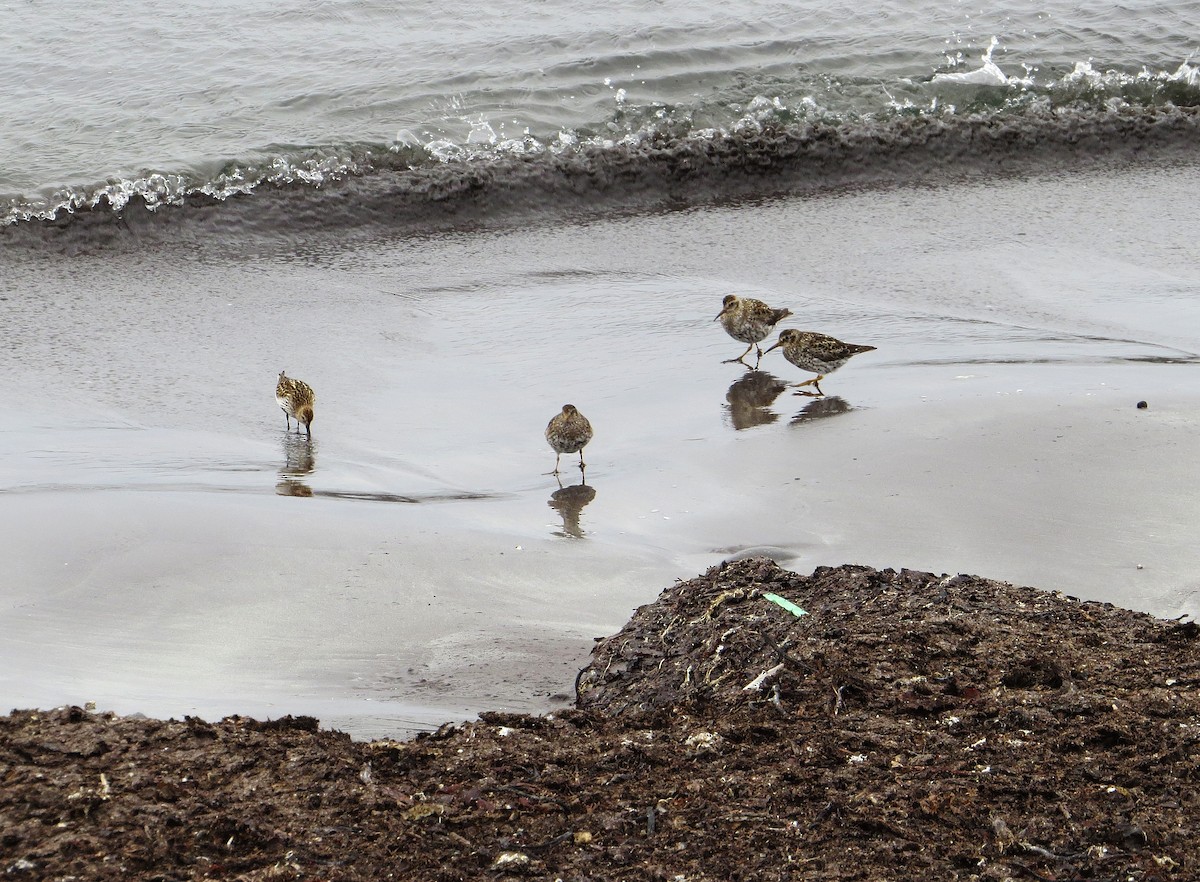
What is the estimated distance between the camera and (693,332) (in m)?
9.16

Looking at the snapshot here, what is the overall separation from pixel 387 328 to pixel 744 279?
305cm

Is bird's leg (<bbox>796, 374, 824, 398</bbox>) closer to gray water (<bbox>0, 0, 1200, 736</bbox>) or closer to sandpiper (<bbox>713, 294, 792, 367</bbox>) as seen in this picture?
gray water (<bbox>0, 0, 1200, 736</bbox>)

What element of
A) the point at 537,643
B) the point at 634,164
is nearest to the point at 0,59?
the point at 634,164

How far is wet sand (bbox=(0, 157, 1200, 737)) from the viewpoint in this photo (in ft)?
16.4

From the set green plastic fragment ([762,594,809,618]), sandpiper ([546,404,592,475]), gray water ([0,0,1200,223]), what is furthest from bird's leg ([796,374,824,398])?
gray water ([0,0,1200,223])

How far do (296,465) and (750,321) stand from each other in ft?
11.0

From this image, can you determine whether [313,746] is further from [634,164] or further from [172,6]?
[172,6]

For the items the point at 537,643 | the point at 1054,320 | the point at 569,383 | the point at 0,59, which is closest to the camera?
the point at 537,643

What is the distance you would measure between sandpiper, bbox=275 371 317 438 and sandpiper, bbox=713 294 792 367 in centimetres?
284

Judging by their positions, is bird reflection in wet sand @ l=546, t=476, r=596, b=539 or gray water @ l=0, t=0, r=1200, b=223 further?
gray water @ l=0, t=0, r=1200, b=223

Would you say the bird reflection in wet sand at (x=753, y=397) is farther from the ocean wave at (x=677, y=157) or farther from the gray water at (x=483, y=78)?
the gray water at (x=483, y=78)

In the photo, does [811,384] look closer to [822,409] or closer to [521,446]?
[822,409]

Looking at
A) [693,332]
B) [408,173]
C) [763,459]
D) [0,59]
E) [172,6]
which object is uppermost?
[172,6]

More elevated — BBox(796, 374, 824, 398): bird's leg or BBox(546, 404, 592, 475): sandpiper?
BBox(796, 374, 824, 398): bird's leg
